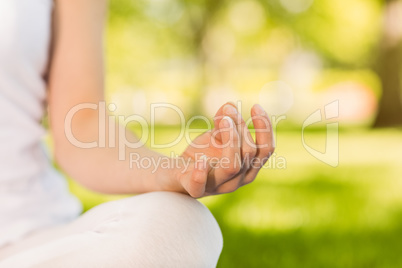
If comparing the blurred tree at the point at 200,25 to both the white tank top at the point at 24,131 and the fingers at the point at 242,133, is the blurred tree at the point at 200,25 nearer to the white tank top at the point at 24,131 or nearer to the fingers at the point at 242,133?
the white tank top at the point at 24,131

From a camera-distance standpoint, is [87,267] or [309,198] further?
[309,198]

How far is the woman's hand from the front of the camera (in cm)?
105

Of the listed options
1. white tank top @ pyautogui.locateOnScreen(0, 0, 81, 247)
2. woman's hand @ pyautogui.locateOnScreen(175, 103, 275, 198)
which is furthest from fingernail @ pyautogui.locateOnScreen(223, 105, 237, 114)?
white tank top @ pyautogui.locateOnScreen(0, 0, 81, 247)

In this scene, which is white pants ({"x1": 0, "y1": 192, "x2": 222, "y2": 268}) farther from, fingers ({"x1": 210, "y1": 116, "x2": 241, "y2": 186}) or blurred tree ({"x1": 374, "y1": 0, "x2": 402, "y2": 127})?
blurred tree ({"x1": 374, "y1": 0, "x2": 402, "y2": 127})

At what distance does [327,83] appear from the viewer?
26172 millimetres

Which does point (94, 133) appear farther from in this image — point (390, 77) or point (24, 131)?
point (390, 77)

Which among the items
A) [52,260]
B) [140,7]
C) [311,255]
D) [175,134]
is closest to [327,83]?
[140,7]

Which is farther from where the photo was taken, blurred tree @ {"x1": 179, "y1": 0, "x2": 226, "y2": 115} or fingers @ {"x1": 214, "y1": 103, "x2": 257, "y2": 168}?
blurred tree @ {"x1": 179, "y1": 0, "x2": 226, "y2": 115}

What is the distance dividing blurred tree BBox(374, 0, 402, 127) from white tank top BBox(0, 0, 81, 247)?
31.9ft

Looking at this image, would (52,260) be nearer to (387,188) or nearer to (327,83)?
(387,188)

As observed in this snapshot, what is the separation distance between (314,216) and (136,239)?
2.43 meters

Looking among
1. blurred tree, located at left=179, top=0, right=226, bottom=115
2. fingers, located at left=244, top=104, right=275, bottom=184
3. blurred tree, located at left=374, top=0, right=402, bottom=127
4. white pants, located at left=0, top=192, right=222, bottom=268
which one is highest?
blurred tree, located at left=179, top=0, right=226, bottom=115

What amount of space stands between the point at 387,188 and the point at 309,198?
796mm

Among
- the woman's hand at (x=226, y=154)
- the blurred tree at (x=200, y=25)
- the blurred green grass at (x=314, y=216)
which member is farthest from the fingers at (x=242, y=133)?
the blurred tree at (x=200, y=25)
